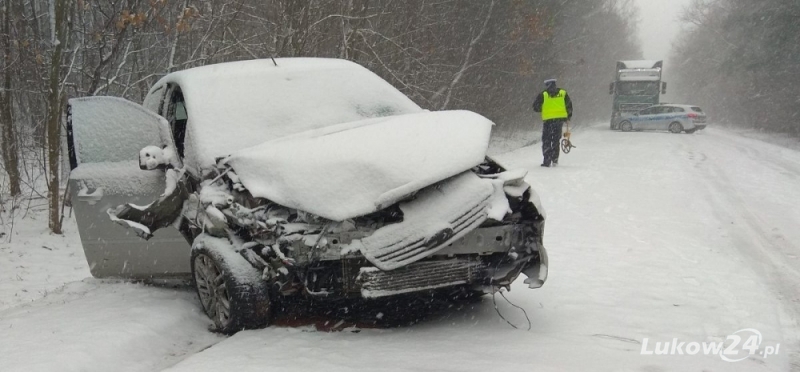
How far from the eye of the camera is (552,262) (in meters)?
5.96

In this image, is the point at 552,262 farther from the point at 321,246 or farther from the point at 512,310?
the point at 321,246

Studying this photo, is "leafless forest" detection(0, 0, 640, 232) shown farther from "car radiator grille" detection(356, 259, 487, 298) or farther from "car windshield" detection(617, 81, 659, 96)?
"car radiator grille" detection(356, 259, 487, 298)

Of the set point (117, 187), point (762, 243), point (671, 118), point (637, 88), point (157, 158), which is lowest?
point (671, 118)

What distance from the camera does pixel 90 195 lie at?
474cm

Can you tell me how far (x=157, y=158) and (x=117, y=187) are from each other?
0.60 meters

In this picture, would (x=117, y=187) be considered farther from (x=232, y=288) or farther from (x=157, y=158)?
(x=232, y=288)

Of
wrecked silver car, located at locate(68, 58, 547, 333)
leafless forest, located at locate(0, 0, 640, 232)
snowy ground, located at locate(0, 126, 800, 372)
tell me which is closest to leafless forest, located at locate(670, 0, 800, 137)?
leafless forest, located at locate(0, 0, 640, 232)

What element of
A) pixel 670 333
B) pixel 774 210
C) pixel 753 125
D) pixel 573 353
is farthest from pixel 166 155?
pixel 753 125

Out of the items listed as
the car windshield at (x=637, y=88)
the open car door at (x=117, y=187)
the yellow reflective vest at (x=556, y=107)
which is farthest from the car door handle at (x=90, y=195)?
the car windshield at (x=637, y=88)

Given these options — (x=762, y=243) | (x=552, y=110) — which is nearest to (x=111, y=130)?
(x=762, y=243)

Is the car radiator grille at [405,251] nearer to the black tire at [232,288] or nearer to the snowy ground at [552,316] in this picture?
the snowy ground at [552,316]

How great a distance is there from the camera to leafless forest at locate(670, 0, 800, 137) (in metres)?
29.0

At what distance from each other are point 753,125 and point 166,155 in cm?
5304

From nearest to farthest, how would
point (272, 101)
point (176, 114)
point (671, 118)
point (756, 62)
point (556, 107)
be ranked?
point (272, 101) → point (176, 114) → point (556, 107) → point (671, 118) → point (756, 62)
